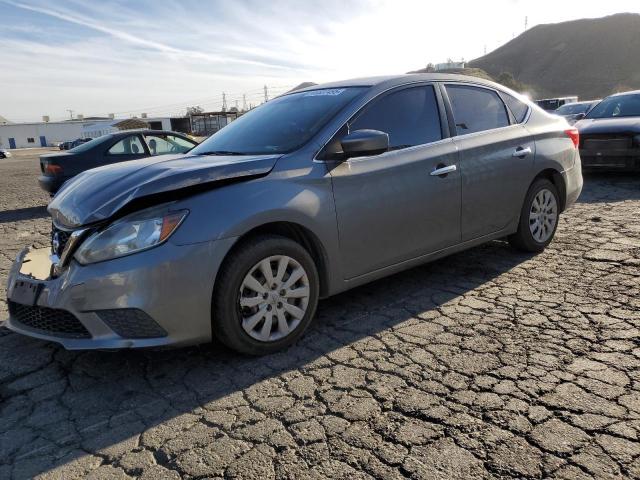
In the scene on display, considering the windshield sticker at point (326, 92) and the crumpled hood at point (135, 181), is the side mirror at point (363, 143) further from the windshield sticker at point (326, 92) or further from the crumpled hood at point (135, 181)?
the windshield sticker at point (326, 92)

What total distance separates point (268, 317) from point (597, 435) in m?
1.81

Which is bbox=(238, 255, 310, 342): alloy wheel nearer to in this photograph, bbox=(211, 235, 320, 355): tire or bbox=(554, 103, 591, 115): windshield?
bbox=(211, 235, 320, 355): tire

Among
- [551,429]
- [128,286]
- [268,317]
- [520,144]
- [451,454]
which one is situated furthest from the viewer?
[520,144]

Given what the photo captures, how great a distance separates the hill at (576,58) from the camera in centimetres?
8181

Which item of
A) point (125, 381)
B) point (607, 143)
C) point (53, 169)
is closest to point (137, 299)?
point (125, 381)

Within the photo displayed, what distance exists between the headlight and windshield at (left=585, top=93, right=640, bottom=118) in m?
9.68

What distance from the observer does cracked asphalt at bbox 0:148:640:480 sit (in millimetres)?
2158

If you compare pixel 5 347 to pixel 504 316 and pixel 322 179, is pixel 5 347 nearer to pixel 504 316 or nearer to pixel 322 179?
pixel 322 179

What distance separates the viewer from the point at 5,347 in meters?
3.43

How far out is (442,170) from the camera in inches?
153

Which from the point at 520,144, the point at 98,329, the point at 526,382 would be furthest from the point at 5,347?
the point at 520,144

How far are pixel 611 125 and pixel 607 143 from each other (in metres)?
0.34

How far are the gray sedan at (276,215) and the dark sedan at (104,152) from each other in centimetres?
561

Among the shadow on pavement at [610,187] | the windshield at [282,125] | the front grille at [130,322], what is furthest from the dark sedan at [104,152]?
the shadow on pavement at [610,187]
